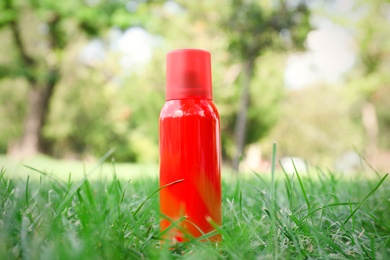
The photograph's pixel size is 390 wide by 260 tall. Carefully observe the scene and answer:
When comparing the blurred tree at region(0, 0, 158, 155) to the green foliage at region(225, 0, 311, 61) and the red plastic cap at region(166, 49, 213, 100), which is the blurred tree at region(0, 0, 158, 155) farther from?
the red plastic cap at region(166, 49, 213, 100)

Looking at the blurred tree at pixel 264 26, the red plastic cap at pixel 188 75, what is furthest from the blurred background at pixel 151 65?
the red plastic cap at pixel 188 75

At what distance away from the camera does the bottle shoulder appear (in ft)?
3.32

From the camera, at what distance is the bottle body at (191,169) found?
3.26 ft

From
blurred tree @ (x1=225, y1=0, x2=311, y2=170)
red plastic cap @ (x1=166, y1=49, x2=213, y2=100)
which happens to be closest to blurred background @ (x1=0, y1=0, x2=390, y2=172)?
blurred tree @ (x1=225, y1=0, x2=311, y2=170)

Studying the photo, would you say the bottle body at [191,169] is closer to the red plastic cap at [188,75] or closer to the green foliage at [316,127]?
the red plastic cap at [188,75]

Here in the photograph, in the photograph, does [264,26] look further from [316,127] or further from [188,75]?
[316,127]

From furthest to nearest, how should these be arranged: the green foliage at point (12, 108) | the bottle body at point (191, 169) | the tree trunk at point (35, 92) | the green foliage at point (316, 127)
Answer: the green foliage at point (316, 127)
the green foliage at point (12, 108)
the tree trunk at point (35, 92)
the bottle body at point (191, 169)

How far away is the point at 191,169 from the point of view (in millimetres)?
999

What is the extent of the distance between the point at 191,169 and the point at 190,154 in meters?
0.04

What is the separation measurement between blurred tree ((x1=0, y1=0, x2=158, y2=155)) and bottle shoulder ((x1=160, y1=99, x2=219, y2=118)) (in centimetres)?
1119

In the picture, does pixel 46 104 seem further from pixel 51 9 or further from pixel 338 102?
pixel 338 102

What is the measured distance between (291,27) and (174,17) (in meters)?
4.96

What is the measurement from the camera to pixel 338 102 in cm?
2188

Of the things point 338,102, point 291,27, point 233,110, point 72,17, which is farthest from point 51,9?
point 338,102
